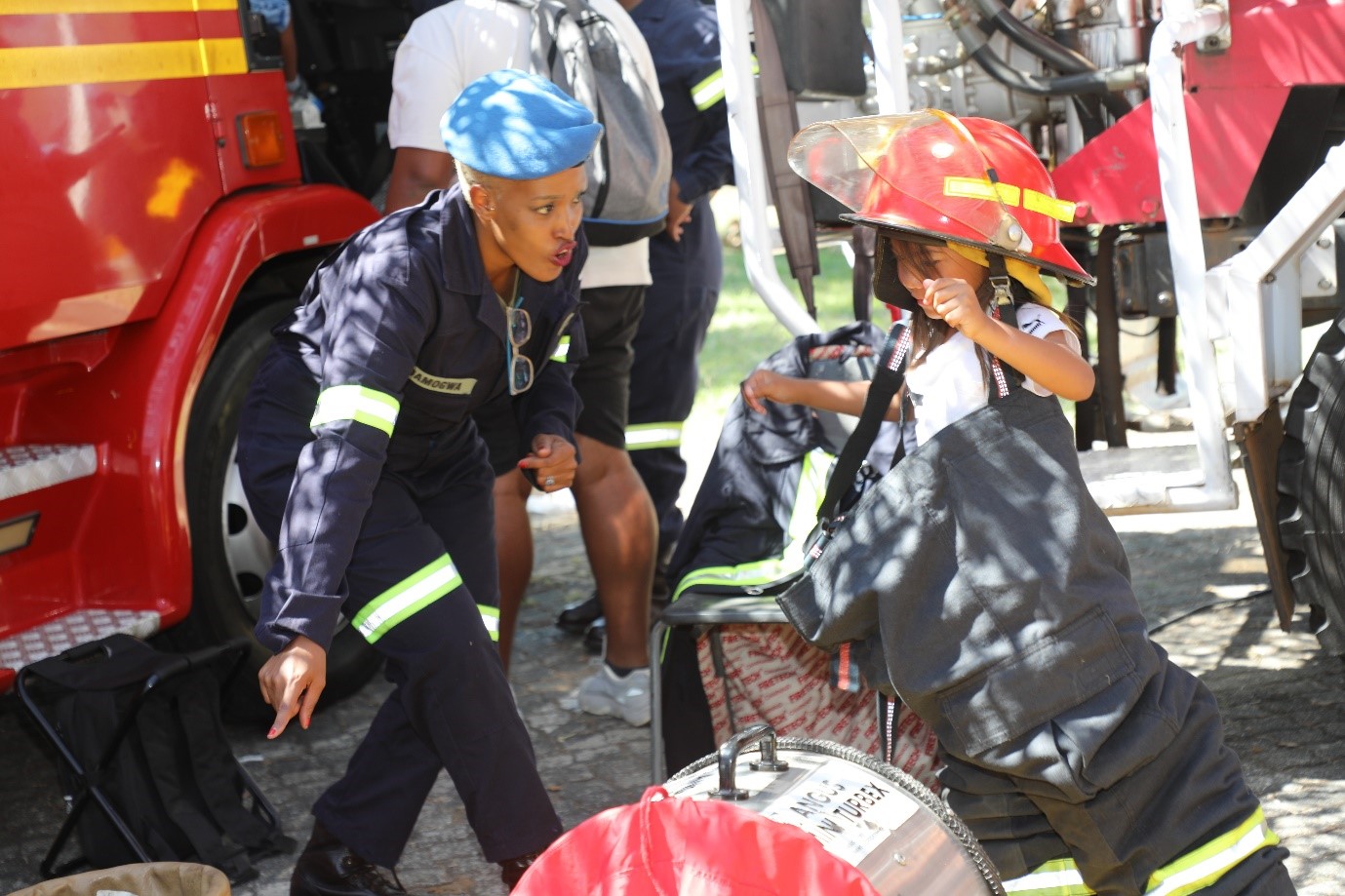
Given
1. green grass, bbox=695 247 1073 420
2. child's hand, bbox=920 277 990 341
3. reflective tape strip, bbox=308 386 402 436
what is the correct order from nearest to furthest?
1. child's hand, bbox=920 277 990 341
2. reflective tape strip, bbox=308 386 402 436
3. green grass, bbox=695 247 1073 420

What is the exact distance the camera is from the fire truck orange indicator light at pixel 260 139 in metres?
3.97

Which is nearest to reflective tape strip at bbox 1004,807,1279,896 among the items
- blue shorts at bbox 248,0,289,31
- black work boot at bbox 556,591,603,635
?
black work boot at bbox 556,591,603,635

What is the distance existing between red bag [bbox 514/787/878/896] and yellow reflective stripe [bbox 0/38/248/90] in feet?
7.31

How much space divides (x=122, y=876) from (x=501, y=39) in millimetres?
2185

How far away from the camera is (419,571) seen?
3.00 metres

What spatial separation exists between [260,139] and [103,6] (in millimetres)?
579

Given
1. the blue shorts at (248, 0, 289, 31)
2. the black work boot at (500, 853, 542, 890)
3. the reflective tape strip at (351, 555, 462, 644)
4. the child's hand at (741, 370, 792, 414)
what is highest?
the blue shorts at (248, 0, 289, 31)

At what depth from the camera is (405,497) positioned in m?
3.13

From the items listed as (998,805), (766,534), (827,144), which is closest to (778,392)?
(766,534)

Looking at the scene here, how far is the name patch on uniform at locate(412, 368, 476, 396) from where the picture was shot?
9.94 ft

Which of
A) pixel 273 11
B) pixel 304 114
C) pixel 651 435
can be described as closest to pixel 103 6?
pixel 273 11

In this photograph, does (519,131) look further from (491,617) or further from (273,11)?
(273,11)

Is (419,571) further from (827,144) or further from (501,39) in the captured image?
(501,39)

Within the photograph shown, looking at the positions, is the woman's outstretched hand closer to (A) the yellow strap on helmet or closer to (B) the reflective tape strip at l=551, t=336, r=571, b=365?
(B) the reflective tape strip at l=551, t=336, r=571, b=365
